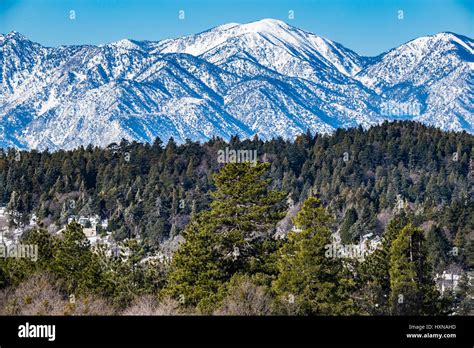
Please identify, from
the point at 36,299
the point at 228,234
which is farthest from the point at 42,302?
the point at 228,234

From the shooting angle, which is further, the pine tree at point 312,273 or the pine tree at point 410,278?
the pine tree at point 410,278

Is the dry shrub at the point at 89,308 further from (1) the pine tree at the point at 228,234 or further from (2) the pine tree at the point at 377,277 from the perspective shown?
(2) the pine tree at the point at 377,277

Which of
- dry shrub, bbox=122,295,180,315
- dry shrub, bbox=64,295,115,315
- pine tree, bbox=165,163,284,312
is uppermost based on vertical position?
pine tree, bbox=165,163,284,312

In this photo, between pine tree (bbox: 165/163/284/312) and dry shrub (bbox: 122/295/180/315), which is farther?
pine tree (bbox: 165/163/284/312)

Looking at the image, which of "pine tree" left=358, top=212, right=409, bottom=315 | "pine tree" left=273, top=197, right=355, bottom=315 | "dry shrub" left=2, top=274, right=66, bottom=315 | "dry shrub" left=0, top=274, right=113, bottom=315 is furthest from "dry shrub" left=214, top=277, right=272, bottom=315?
"pine tree" left=358, top=212, right=409, bottom=315

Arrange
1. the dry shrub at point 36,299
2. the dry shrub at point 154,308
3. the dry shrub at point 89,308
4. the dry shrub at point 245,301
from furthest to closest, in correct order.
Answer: the dry shrub at point 154,308, the dry shrub at point 36,299, the dry shrub at point 89,308, the dry shrub at point 245,301

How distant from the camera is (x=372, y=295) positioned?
49.7m

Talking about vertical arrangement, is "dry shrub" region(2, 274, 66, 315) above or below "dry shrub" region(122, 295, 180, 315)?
above

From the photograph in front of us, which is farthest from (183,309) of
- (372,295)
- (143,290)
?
(372,295)

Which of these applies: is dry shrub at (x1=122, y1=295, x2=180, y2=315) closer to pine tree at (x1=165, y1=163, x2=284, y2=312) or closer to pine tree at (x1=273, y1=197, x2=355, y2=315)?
pine tree at (x1=165, y1=163, x2=284, y2=312)

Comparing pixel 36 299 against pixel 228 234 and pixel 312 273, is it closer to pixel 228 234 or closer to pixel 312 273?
pixel 228 234

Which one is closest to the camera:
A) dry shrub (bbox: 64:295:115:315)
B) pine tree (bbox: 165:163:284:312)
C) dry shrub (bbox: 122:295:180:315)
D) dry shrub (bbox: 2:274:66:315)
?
dry shrub (bbox: 64:295:115:315)

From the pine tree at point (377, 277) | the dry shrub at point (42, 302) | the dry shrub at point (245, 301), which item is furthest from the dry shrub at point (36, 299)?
the pine tree at point (377, 277)
